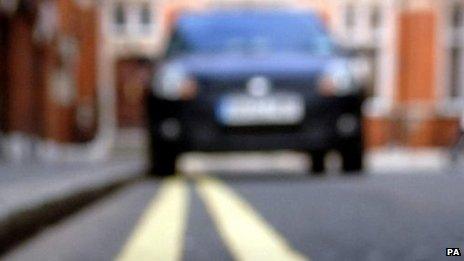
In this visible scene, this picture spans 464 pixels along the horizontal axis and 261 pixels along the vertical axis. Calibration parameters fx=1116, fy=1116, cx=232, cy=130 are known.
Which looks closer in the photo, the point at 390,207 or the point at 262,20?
the point at 390,207

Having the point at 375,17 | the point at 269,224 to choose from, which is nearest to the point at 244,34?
the point at 269,224

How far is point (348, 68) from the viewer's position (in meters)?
3.36

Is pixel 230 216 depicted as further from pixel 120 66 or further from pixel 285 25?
pixel 120 66

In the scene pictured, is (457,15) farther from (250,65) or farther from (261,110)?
(261,110)

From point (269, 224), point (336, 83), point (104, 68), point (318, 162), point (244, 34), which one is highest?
point (244, 34)

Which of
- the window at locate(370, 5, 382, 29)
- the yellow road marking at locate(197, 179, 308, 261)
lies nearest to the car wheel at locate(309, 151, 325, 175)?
the yellow road marking at locate(197, 179, 308, 261)

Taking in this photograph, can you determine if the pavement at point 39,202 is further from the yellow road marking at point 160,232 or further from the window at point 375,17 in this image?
the window at point 375,17

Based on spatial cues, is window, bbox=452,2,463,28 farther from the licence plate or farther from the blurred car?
the licence plate

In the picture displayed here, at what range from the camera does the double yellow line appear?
1.37 m

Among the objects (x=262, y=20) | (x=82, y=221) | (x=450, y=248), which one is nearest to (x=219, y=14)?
(x=262, y=20)

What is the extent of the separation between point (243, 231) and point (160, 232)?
5.6 inches

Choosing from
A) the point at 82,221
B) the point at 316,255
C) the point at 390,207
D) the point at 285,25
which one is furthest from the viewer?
the point at 285,25

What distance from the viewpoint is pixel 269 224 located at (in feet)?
6.10

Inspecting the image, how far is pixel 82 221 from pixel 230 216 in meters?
0.34
